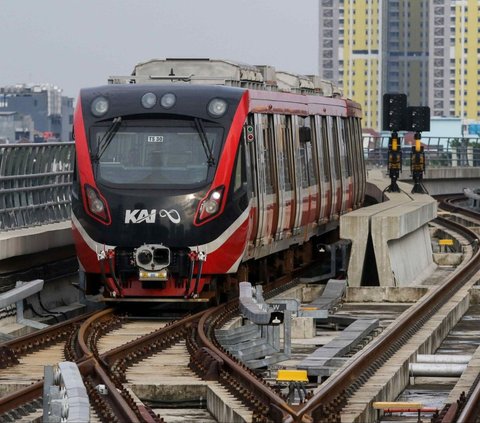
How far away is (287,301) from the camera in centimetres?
2039

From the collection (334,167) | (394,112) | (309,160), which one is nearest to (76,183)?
(309,160)

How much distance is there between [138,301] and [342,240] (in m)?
6.43

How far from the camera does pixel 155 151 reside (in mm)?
21672

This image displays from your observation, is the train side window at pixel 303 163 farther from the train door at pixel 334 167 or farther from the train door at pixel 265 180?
the train door at pixel 334 167

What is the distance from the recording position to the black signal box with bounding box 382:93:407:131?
4300 centimetres

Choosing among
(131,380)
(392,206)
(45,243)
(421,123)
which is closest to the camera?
(131,380)

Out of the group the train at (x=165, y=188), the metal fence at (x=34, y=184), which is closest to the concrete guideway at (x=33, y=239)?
the metal fence at (x=34, y=184)

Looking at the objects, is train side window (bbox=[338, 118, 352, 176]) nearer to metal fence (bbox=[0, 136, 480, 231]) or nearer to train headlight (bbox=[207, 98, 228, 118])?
metal fence (bbox=[0, 136, 480, 231])

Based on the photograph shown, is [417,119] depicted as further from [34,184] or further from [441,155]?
[441,155]

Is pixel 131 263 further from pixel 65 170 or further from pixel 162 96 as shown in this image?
pixel 65 170

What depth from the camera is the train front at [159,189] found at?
70.1ft

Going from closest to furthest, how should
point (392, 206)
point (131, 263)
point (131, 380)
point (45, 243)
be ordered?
point (131, 380), point (131, 263), point (45, 243), point (392, 206)

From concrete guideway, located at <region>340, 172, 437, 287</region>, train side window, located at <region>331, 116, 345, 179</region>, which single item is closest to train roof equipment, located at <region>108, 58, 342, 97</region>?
concrete guideway, located at <region>340, 172, 437, 287</region>

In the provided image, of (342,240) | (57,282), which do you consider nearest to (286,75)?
(342,240)
